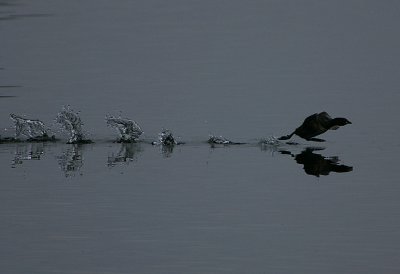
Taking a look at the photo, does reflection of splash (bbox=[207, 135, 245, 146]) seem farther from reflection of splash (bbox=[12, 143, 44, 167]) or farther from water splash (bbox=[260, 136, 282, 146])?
reflection of splash (bbox=[12, 143, 44, 167])

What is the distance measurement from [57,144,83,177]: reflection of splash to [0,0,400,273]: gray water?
0.04 metres

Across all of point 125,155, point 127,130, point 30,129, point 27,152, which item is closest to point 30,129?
point 30,129

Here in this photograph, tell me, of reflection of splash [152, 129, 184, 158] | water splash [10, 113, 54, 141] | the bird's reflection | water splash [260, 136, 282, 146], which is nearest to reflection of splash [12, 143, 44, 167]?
water splash [10, 113, 54, 141]

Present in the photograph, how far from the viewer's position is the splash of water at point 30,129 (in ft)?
71.2

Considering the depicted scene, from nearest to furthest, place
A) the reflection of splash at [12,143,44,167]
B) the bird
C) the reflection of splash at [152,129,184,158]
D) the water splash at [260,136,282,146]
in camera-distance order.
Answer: the reflection of splash at [12,143,44,167]
the reflection of splash at [152,129,184,158]
the water splash at [260,136,282,146]
the bird

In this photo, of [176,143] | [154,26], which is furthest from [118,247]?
[154,26]

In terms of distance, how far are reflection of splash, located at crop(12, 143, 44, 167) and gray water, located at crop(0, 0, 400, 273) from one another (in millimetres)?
40

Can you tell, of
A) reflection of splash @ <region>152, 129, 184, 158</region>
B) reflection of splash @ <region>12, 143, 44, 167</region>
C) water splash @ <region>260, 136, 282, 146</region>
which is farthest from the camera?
water splash @ <region>260, 136, 282, 146</region>

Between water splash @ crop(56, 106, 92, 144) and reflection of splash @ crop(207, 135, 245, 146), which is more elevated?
water splash @ crop(56, 106, 92, 144)

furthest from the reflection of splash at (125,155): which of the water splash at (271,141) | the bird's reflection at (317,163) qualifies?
the bird's reflection at (317,163)

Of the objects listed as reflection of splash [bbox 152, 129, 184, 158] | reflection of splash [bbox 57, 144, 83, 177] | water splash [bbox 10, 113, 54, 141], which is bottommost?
reflection of splash [bbox 57, 144, 83, 177]

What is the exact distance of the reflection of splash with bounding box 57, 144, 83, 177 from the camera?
1916 cm

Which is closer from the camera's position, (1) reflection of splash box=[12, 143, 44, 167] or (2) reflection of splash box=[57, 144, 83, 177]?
(2) reflection of splash box=[57, 144, 83, 177]

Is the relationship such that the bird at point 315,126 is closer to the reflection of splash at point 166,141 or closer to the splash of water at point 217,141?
the splash of water at point 217,141
